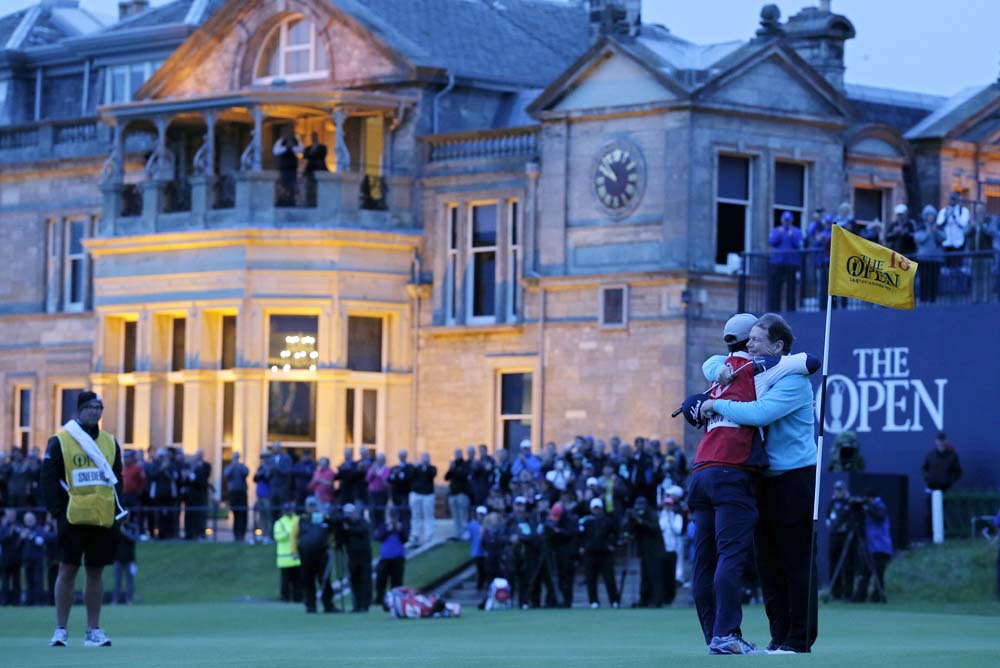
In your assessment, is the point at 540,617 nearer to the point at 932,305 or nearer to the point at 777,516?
the point at 932,305

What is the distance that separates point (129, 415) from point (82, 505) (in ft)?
98.6

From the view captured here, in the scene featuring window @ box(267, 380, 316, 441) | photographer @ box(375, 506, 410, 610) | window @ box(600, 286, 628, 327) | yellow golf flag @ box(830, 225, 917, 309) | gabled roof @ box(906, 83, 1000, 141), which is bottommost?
photographer @ box(375, 506, 410, 610)

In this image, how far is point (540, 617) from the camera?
29031 millimetres

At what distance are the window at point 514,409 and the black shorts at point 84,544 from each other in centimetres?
2597

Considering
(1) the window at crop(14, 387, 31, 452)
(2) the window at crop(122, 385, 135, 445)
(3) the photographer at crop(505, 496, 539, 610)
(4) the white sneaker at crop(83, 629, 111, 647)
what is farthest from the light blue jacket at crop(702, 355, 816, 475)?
(1) the window at crop(14, 387, 31, 452)

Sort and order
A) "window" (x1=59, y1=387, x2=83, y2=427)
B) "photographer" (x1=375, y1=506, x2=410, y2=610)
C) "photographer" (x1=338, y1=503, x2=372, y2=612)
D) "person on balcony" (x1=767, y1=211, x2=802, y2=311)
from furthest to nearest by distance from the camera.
A: "window" (x1=59, y1=387, x2=83, y2=427) → "person on balcony" (x1=767, y1=211, x2=802, y2=311) → "photographer" (x1=375, y1=506, x2=410, y2=610) → "photographer" (x1=338, y1=503, x2=372, y2=612)

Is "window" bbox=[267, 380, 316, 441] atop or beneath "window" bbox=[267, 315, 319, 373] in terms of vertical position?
beneath

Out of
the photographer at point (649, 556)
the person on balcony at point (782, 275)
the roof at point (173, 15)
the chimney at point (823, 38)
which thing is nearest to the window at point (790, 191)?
the chimney at point (823, 38)

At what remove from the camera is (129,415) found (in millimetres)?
47750

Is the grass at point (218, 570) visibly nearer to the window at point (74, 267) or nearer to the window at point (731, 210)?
the window at point (731, 210)

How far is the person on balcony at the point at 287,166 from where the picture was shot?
150 ft

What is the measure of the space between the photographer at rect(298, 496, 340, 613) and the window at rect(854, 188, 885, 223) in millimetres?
14991

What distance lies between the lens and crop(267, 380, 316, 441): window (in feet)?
149

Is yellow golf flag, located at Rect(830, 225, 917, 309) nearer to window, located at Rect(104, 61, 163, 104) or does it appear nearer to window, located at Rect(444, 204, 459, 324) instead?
window, located at Rect(444, 204, 459, 324)
